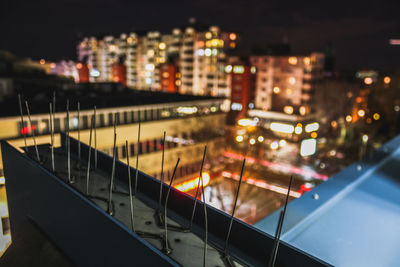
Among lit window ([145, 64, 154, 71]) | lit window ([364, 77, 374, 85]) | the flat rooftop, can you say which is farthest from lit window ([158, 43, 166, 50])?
the flat rooftop

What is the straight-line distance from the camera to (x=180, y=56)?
36094 mm

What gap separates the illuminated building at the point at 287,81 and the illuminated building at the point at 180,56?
4.15 meters

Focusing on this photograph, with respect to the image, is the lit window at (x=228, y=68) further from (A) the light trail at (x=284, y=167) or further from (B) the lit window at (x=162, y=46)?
(A) the light trail at (x=284, y=167)

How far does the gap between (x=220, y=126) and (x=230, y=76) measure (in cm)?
1298

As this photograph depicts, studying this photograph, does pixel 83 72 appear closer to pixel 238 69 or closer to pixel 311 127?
pixel 238 69

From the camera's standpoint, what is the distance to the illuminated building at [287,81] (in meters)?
28.0

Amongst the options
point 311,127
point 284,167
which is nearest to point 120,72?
point 311,127

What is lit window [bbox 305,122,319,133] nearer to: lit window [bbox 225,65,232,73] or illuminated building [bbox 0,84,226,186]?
illuminated building [bbox 0,84,226,186]

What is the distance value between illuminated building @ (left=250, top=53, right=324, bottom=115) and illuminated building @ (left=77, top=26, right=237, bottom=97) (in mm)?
4150

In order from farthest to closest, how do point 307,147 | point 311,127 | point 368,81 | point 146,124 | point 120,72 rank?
point 120,72
point 368,81
point 311,127
point 307,147
point 146,124

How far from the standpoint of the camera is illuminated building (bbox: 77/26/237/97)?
32625 millimetres

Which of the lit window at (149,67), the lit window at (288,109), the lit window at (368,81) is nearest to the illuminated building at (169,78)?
the lit window at (149,67)

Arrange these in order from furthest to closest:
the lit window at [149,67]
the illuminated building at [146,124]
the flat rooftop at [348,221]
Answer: the lit window at [149,67] → the illuminated building at [146,124] → the flat rooftop at [348,221]

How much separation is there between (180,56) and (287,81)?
1448cm
